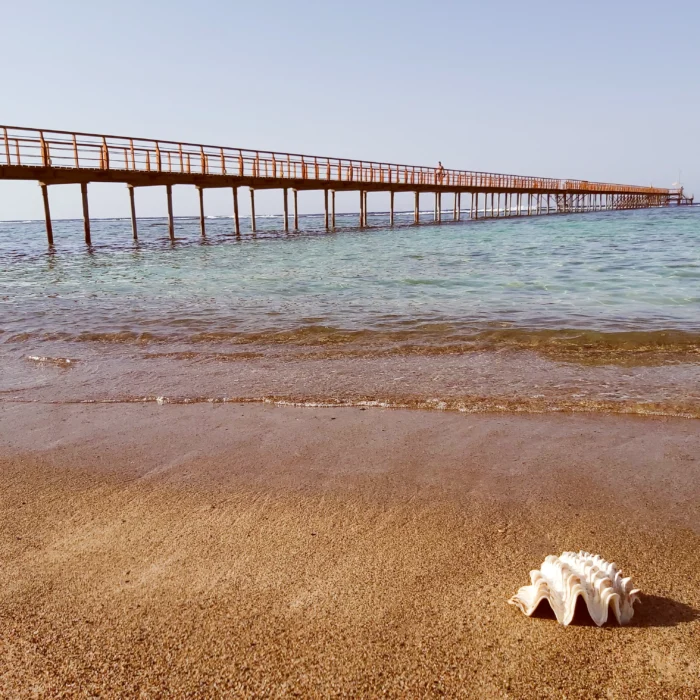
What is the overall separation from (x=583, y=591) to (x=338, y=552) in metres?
0.90

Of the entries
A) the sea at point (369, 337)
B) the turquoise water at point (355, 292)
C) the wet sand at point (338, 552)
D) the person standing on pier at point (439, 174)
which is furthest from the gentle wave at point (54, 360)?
the person standing on pier at point (439, 174)

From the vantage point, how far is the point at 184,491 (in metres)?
2.96

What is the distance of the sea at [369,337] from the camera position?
4715 millimetres

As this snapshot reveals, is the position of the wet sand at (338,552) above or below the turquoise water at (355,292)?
above

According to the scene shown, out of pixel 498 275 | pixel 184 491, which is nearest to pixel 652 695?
pixel 184 491

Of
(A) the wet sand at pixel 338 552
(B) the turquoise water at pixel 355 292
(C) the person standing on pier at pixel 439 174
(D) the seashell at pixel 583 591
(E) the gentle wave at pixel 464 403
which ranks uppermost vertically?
(C) the person standing on pier at pixel 439 174

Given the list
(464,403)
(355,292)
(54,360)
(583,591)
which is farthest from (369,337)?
(583,591)

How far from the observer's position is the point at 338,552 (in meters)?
2.37

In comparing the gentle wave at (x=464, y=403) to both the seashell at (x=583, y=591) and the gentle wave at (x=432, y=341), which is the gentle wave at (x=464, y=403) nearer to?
the gentle wave at (x=432, y=341)

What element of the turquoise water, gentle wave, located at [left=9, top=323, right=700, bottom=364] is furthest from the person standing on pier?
gentle wave, located at [left=9, top=323, right=700, bottom=364]

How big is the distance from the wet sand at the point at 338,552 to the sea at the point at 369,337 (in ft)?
2.50

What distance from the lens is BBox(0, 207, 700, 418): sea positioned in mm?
4715

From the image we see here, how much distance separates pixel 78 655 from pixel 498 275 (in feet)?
38.4

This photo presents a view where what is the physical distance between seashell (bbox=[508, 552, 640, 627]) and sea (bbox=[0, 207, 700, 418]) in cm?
227
